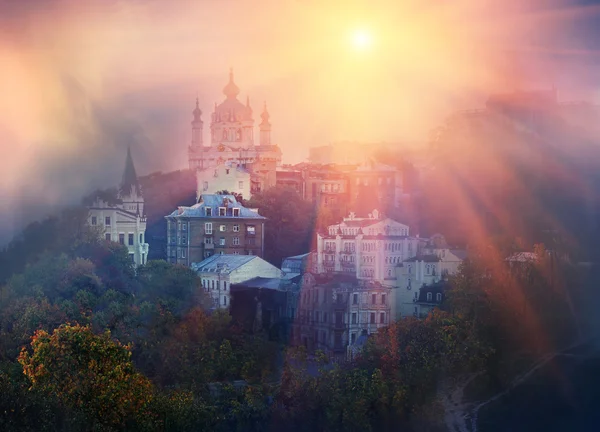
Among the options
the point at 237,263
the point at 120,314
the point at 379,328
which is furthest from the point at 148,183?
the point at 379,328

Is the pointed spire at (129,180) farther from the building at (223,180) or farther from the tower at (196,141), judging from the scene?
the tower at (196,141)

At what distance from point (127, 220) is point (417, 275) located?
5551mm

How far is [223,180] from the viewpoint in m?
22.8

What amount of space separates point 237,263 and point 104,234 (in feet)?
8.59

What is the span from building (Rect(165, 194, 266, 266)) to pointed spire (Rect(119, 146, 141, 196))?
0.84 metres

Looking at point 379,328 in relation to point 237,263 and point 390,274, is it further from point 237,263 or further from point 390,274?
point 237,263

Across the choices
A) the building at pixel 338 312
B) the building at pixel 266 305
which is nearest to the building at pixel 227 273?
the building at pixel 266 305

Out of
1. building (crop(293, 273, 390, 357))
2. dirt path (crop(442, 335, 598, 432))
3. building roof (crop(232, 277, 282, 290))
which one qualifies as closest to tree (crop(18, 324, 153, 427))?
dirt path (crop(442, 335, 598, 432))

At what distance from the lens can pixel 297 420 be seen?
15969 mm

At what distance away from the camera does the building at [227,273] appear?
19891 mm

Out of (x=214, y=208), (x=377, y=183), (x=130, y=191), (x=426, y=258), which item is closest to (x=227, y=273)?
(x=214, y=208)

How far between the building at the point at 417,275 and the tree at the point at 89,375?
6.27 metres

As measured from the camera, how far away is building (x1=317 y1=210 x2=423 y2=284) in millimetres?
19484

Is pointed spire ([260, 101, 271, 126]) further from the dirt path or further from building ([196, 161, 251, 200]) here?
the dirt path
